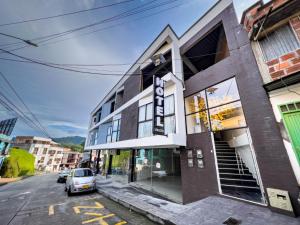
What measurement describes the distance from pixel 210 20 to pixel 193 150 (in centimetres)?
774

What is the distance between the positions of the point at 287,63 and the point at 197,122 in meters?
4.20

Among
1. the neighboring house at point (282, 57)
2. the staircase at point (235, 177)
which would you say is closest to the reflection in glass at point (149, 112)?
the staircase at point (235, 177)

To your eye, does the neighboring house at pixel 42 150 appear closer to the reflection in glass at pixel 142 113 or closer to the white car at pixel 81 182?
the white car at pixel 81 182

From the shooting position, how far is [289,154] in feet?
12.8

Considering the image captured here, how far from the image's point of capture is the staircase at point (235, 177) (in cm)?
549

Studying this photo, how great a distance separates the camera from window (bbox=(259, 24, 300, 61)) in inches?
172

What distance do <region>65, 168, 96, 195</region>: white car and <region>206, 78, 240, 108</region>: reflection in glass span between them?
31.7 feet

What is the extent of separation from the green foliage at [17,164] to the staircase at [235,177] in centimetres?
2950

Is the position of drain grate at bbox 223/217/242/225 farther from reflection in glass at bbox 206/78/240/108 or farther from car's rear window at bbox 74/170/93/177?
car's rear window at bbox 74/170/93/177

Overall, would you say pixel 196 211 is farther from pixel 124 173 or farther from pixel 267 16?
pixel 124 173

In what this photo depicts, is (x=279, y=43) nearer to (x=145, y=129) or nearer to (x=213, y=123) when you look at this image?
(x=213, y=123)

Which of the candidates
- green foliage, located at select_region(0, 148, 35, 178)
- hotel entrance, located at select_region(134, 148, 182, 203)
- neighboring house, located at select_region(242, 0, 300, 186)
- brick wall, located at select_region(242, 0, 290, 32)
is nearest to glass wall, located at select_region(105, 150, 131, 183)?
hotel entrance, located at select_region(134, 148, 182, 203)

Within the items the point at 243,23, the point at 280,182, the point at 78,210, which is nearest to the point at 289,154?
the point at 280,182

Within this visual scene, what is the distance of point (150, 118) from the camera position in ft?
31.1
